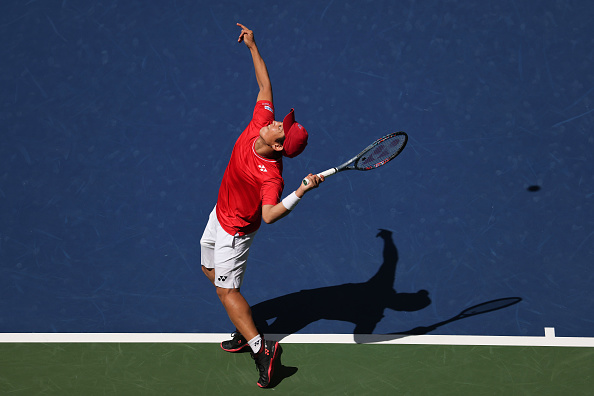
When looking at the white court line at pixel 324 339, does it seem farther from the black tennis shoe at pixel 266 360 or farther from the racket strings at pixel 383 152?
the racket strings at pixel 383 152

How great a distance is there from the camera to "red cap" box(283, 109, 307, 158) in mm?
4883

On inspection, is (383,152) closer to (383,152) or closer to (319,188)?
(383,152)

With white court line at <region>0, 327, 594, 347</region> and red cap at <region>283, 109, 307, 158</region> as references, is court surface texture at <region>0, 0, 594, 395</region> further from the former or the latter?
red cap at <region>283, 109, 307, 158</region>

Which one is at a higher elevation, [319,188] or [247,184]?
[247,184]

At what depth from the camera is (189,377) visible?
530 centimetres

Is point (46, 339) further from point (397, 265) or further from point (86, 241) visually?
point (397, 265)

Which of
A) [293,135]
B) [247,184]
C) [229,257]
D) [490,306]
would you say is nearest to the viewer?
[293,135]

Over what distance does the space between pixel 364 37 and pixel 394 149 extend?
172cm

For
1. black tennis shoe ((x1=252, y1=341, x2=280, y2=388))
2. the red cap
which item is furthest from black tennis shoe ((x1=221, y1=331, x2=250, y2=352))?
the red cap

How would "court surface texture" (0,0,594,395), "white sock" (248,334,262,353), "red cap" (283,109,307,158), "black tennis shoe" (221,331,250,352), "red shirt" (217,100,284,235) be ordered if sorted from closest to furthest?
"red cap" (283,109,307,158) < "red shirt" (217,100,284,235) < "white sock" (248,334,262,353) < "black tennis shoe" (221,331,250,352) < "court surface texture" (0,0,594,395)

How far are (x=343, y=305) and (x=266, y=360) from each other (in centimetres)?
106

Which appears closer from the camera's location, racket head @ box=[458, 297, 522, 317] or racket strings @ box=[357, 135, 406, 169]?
racket strings @ box=[357, 135, 406, 169]

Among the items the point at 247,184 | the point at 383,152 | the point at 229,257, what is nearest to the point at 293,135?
the point at 247,184

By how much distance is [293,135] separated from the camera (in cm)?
489
